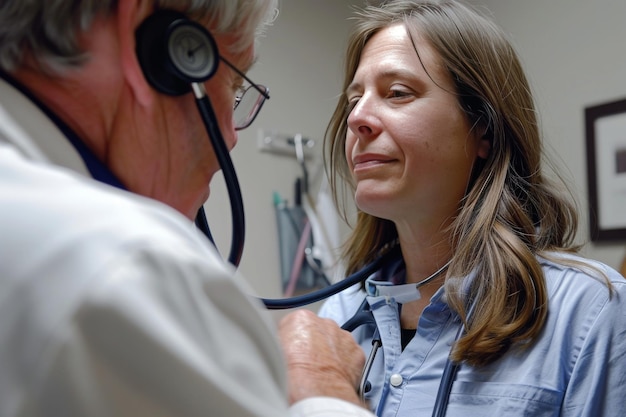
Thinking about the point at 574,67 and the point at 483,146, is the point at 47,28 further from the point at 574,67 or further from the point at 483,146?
the point at 574,67

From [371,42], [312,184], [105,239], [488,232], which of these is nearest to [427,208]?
[488,232]

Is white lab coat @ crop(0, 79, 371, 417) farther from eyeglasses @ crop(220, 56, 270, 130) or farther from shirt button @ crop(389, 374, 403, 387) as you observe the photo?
shirt button @ crop(389, 374, 403, 387)

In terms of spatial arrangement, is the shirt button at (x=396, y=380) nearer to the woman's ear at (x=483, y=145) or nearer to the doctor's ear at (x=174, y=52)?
the woman's ear at (x=483, y=145)

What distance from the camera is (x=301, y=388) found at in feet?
2.27

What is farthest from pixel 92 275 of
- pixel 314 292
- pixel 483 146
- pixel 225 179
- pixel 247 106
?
pixel 483 146

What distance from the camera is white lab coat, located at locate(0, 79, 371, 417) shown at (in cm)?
37

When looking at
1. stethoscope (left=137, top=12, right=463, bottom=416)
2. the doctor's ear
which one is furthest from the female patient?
the doctor's ear

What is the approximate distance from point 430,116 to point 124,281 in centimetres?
102

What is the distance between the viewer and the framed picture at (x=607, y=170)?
86.7 inches

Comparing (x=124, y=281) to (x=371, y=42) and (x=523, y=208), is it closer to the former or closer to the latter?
(x=523, y=208)

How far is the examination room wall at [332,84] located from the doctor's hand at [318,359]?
1.32m

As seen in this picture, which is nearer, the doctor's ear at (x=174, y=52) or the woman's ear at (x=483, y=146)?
the doctor's ear at (x=174, y=52)

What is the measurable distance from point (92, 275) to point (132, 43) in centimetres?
30

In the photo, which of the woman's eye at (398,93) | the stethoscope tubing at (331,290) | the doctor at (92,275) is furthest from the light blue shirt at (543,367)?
the doctor at (92,275)
